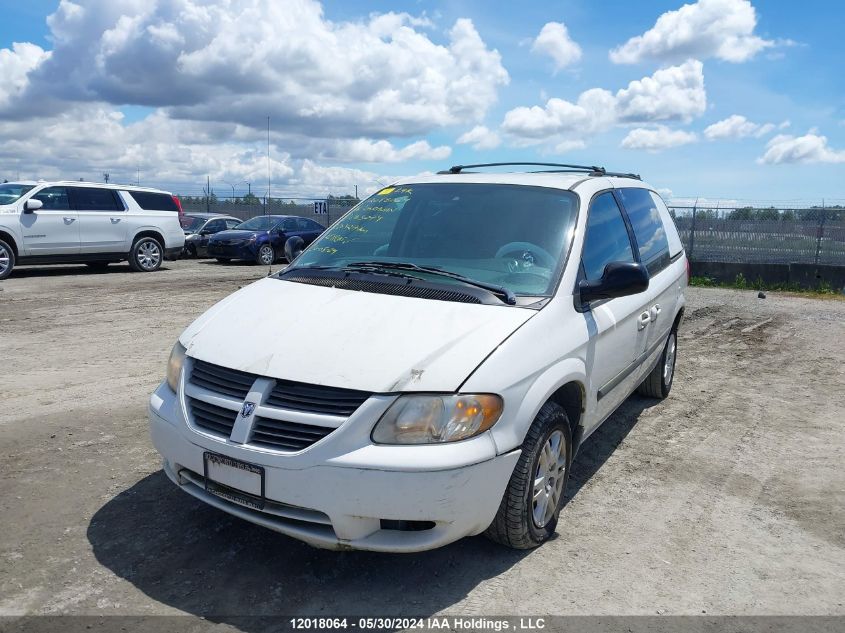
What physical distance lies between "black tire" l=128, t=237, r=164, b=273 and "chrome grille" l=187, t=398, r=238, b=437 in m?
13.9

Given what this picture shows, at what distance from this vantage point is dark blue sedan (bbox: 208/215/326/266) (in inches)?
724

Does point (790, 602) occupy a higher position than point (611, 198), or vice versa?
point (611, 198)

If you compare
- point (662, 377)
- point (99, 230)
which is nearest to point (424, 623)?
point (662, 377)

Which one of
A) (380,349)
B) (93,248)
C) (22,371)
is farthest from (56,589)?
(93,248)

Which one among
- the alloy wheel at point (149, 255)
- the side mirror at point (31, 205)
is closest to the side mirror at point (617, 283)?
the side mirror at point (31, 205)

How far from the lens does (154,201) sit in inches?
645

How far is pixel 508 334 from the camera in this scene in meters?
3.15

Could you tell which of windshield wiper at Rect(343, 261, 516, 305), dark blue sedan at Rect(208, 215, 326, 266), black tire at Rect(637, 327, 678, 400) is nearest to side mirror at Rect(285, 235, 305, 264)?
windshield wiper at Rect(343, 261, 516, 305)

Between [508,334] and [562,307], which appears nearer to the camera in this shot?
[508,334]

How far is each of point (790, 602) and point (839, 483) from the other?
1715mm

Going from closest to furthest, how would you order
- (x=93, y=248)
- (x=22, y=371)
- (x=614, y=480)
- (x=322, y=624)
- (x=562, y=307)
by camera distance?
1. (x=322, y=624)
2. (x=562, y=307)
3. (x=614, y=480)
4. (x=22, y=371)
5. (x=93, y=248)

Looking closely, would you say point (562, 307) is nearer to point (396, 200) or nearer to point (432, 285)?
point (432, 285)

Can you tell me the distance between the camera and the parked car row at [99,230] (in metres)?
13.8

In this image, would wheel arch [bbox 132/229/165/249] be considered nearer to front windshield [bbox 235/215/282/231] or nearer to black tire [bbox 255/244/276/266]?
black tire [bbox 255/244/276/266]
